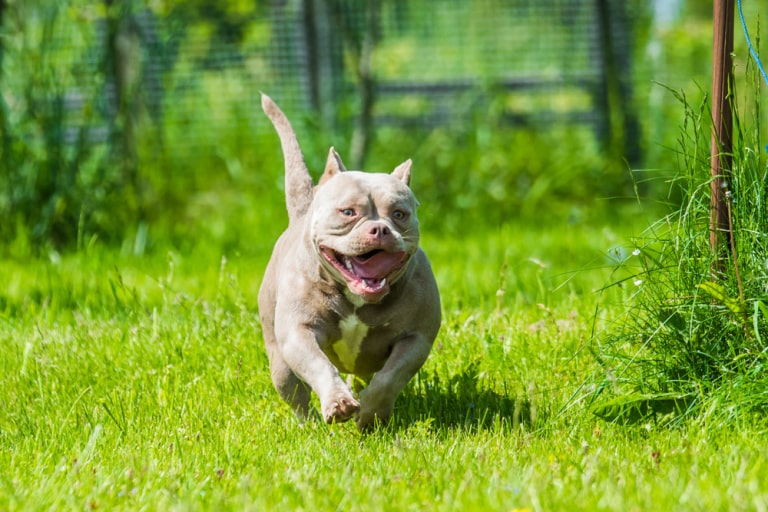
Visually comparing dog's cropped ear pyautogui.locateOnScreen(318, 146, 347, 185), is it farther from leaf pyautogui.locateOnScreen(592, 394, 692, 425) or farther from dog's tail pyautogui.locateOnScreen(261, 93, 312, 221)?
leaf pyautogui.locateOnScreen(592, 394, 692, 425)

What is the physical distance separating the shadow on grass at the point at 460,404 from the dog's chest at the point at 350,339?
26 cm

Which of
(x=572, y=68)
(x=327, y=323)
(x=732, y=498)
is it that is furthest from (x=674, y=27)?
(x=732, y=498)

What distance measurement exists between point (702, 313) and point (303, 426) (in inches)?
52.8

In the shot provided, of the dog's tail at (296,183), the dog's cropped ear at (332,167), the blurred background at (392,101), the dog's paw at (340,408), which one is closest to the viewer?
the dog's paw at (340,408)

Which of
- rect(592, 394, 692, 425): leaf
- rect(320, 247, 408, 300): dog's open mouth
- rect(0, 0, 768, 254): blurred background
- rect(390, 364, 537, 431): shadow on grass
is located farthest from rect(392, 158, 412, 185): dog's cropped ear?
rect(0, 0, 768, 254): blurred background

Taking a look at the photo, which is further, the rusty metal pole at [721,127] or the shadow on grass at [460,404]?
the shadow on grass at [460,404]

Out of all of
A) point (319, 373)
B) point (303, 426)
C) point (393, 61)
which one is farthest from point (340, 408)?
point (393, 61)

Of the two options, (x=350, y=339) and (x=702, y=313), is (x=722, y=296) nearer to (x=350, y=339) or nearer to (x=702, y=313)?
(x=702, y=313)

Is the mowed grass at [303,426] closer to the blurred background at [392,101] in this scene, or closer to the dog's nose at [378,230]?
the dog's nose at [378,230]

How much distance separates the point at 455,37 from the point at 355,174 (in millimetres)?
5291

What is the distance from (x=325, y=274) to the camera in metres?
3.50

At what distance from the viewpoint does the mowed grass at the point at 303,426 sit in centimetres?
270

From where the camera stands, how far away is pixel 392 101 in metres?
8.52

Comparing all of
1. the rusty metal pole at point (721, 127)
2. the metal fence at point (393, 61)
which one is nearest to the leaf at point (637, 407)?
the rusty metal pole at point (721, 127)
